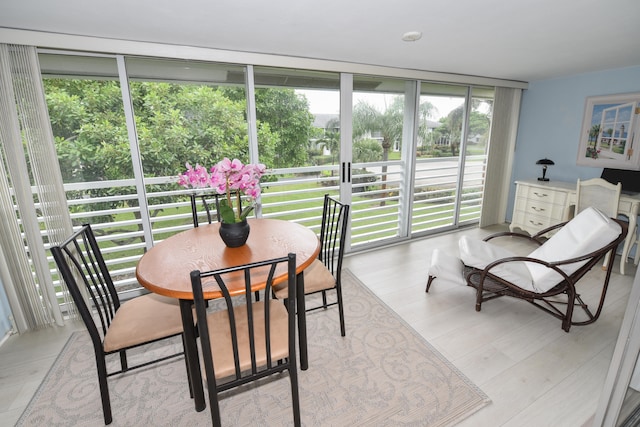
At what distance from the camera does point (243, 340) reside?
4.80ft

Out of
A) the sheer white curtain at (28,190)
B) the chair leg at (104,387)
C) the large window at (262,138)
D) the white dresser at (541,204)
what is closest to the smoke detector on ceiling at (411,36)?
the large window at (262,138)

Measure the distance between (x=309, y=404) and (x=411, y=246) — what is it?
271 cm

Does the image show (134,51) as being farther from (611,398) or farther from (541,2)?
(611,398)

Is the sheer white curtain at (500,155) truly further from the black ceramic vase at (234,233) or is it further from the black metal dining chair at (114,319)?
the black metal dining chair at (114,319)

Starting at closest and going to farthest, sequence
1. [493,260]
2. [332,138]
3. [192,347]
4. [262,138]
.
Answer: [192,347]
[493,260]
[332,138]
[262,138]

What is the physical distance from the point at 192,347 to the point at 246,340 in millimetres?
264

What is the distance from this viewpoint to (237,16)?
1.81 meters

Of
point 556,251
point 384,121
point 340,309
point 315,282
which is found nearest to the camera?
point 315,282

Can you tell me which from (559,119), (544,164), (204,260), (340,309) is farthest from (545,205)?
(204,260)

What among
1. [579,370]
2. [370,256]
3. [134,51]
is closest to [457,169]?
[370,256]

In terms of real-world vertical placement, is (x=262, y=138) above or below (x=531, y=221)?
above

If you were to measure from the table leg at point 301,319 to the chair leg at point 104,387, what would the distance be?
1004mm

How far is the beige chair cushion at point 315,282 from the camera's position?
1.99 meters

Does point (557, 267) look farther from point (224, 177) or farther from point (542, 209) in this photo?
point (224, 177)
